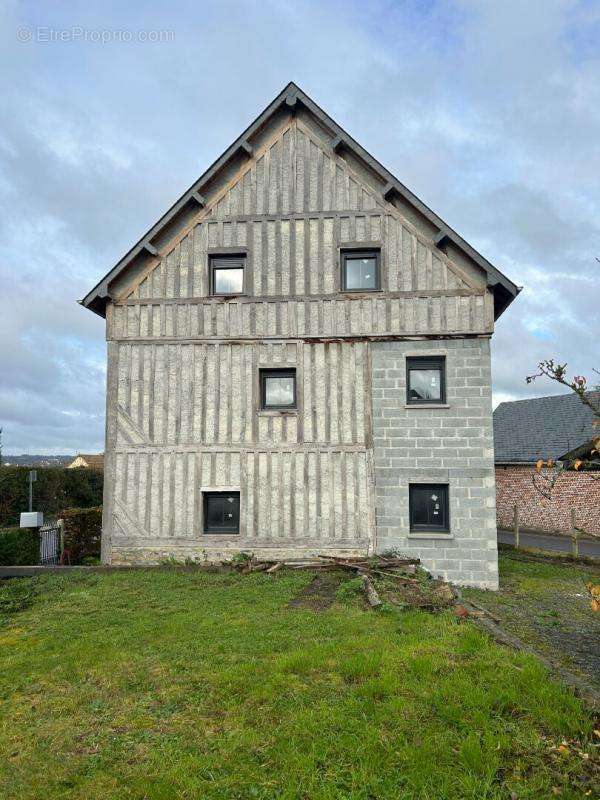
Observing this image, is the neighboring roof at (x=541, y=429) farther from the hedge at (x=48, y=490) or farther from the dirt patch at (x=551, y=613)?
the hedge at (x=48, y=490)

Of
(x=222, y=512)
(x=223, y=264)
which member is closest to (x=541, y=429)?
(x=222, y=512)

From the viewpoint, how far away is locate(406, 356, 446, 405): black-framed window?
12.3 metres

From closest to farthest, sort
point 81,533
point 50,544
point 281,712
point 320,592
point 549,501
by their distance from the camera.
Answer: point 281,712, point 320,592, point 50,544, point 81,533, point 549,501

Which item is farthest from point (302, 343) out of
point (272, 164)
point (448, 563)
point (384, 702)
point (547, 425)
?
point (547, 425)

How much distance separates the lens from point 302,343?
12.4m

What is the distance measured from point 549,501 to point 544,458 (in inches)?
162

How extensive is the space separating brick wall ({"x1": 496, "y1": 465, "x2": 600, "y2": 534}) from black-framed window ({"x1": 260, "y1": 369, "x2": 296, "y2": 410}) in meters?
14.3

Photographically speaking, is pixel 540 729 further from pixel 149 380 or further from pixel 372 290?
pixel 149 380

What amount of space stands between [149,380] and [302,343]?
3.88m

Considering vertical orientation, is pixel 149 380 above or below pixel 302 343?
below

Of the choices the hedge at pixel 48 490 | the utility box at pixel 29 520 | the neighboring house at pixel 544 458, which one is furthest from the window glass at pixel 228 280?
the neighboring house at pixel 544 458

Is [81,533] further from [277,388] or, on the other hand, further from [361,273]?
[361,273]

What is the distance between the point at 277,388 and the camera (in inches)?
498

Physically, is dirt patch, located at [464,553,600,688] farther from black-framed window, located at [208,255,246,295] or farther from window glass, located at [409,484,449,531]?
black-framed window, located at [208,255,246,295]
